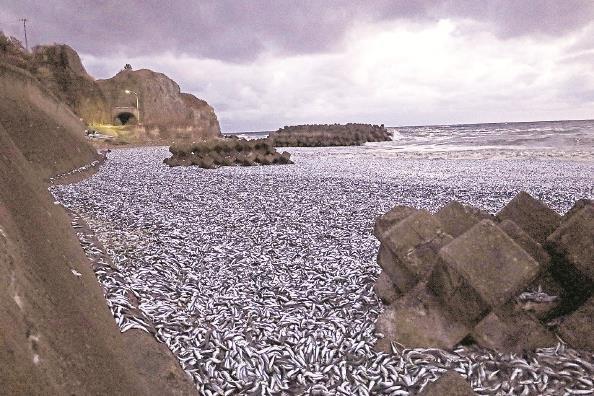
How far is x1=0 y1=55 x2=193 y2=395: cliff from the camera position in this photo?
69.4 inches

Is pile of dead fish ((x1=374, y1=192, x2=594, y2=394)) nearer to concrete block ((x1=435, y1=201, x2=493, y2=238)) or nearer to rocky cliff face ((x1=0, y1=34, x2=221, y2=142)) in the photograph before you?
concrete block ((x1=435, y1=201, x2=493, y2=238))

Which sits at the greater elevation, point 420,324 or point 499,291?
point 499,291

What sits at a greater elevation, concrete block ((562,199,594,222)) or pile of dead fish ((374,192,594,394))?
concrete block ((562,199,594,222))

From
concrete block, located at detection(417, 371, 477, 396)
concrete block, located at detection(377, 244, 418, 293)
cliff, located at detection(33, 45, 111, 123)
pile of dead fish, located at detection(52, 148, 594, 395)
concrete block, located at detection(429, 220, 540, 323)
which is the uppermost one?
cliff, located at detection(33, 45, 111, 123)

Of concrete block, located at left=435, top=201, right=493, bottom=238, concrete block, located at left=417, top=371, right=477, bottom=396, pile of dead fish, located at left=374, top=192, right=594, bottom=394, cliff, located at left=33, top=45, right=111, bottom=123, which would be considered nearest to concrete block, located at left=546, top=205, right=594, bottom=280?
pile of dead fish, located at left=374, top=192, right=594, bottom=394

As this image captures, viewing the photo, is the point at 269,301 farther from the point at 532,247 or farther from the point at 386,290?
the point at 532,247

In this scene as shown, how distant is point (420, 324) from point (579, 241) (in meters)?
1.72

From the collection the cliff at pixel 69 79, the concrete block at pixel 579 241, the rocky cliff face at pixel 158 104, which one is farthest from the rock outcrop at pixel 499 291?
the rocky cliff face at pixel 158 104

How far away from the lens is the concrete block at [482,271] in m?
3.59

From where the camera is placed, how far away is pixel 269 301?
5.11m

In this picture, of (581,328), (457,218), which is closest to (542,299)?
(581,328)

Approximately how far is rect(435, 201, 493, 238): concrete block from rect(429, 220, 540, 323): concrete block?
103cm

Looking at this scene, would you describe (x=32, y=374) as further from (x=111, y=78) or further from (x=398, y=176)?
(x=111, y=78)

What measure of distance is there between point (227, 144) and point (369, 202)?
53.4 feet
